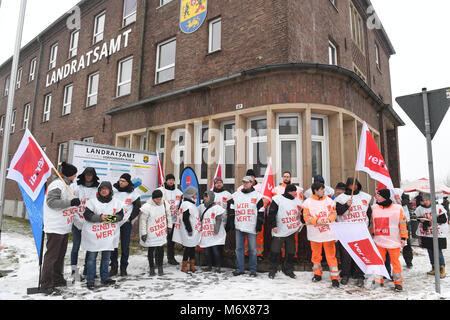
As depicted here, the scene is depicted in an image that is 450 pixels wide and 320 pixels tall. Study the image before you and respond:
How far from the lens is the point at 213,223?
602cm

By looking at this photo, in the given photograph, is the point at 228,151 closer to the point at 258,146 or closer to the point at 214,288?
the point at 258,146

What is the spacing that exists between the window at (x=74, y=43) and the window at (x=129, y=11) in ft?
15.1

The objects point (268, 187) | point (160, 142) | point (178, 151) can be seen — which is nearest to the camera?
point (268, 187)

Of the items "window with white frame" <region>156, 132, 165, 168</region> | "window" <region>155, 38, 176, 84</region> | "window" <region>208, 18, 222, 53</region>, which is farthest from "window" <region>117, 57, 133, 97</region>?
"window" <region>208, 18, 222, 53</region>

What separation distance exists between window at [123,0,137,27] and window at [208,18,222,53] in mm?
5342

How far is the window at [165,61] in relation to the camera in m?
11.5

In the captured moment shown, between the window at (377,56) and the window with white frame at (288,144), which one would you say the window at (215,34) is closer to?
the window with white frame at (288,144)

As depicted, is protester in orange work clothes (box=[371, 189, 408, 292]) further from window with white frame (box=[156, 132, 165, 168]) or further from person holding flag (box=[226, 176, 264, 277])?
window with white frame (box=[156, 132, 165, 168])

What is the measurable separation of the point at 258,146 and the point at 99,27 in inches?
504

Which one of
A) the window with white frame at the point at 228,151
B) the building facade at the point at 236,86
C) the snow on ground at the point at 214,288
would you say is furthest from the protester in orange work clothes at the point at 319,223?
the window with white frame at the point at 228,151

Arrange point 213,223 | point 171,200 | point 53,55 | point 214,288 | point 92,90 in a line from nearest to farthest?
point 214,288 < point 213,223 < point 171,200 < point 92,90 < point 53,55

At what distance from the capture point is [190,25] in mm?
10891

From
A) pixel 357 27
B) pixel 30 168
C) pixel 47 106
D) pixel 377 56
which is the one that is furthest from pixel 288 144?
pixel 47 106

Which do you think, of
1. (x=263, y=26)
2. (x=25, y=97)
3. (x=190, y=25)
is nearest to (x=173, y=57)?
(x=190, y=25)
